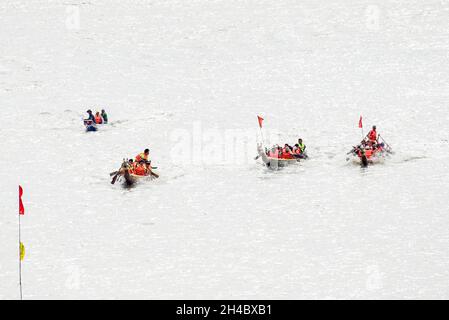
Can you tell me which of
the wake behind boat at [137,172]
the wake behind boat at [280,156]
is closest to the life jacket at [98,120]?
the wake behind boat at [137,172]

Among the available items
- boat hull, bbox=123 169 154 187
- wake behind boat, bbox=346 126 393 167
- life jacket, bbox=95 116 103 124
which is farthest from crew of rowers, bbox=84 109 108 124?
wake behind boat, bbox=346 126 393 167

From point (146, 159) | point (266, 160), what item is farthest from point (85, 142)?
point (266, 160)

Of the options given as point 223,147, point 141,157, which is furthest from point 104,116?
point 141,157

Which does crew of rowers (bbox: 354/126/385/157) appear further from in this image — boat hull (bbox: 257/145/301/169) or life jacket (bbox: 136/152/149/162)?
life jacket (bbox: 136/152/149/162)

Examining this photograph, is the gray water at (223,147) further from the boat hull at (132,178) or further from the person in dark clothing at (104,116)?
the person in dark clothing at (104,116)

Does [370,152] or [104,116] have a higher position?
[104,116]

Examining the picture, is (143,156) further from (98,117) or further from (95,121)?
(98,117)
